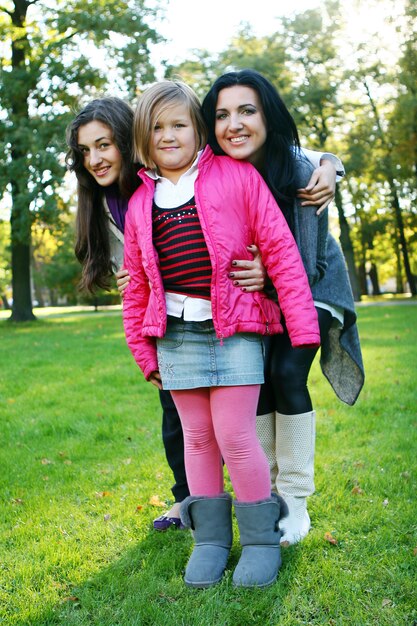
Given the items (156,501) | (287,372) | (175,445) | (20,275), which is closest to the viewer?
(287,372)

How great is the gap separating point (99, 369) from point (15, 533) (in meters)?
5.16

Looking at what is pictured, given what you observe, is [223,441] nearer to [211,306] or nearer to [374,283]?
[211,306]

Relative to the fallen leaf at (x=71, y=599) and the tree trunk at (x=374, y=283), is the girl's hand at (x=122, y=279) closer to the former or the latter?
the fallen leaf at (x=71, y=599)

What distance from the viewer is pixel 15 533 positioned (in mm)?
3143

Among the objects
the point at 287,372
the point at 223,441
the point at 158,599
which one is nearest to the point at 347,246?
the point at 287,372

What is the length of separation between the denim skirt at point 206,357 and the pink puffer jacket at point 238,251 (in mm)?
76

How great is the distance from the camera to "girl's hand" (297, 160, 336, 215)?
2732 millimetres

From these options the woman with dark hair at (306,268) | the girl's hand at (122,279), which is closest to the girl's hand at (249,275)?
the woman with dark hair at (306,268)

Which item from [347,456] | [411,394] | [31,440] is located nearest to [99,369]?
[31,440]

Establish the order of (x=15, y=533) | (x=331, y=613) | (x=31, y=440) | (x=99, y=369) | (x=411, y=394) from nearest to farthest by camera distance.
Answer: (x=331, y=613) → (x=15, y=533) → (x=31, y=440) → (x=411, y=394) → (x=99, y=369)

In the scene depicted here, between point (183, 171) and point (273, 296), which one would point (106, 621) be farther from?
point (183, 171)

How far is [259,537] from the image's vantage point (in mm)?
2600

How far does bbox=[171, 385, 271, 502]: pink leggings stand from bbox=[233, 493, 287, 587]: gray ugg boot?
4cm

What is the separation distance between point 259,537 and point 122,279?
4.14 feet
